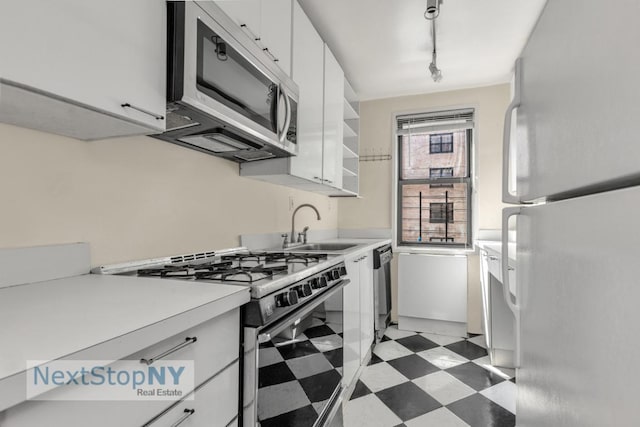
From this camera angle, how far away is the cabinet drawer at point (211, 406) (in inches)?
28.1

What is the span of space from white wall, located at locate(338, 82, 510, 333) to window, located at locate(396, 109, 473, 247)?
120 mm

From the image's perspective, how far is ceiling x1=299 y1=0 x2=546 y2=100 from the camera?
2.15 metres

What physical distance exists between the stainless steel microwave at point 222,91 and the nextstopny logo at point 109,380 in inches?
31.1

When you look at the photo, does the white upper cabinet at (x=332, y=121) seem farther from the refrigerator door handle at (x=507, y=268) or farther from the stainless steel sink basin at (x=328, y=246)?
the refrigerator door handle at (x=507, y=268)

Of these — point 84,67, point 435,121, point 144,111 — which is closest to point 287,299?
point 144,111

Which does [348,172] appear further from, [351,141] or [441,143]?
[441,143]

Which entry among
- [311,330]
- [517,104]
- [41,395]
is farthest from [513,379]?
[41,395]

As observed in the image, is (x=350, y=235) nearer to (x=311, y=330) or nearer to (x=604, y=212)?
(x=311, y=330)

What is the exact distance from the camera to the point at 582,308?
646 mm

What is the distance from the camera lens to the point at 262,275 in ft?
3.76

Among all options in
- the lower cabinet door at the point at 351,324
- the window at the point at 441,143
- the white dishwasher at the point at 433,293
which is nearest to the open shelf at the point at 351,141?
the window at the point at 441,143

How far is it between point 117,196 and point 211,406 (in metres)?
0.86

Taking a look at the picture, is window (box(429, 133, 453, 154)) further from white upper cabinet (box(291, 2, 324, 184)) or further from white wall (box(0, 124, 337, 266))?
white wall (box(0, 124, 337, 266))

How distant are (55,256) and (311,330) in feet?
3.10
